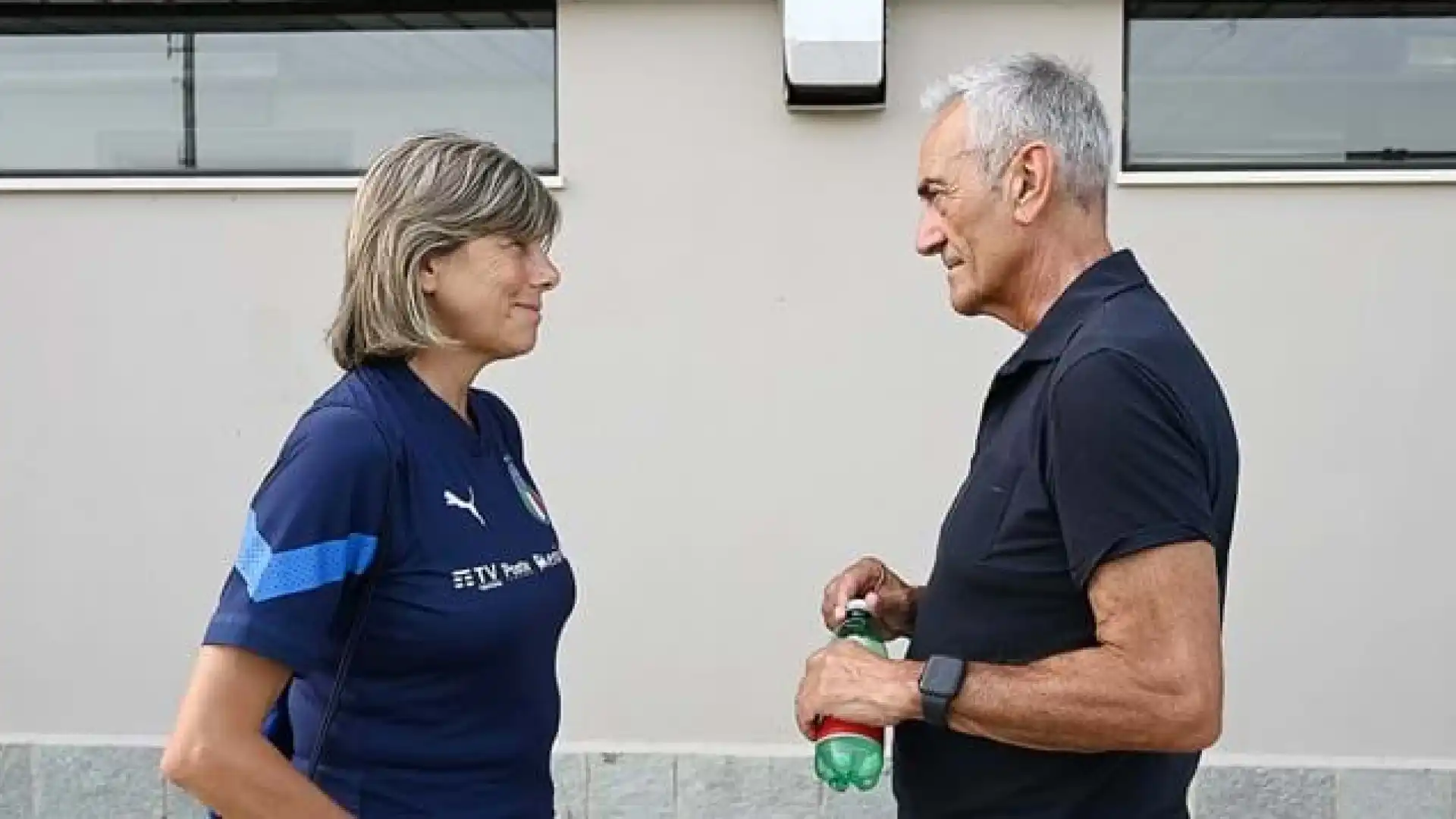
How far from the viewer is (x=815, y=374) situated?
464 cm

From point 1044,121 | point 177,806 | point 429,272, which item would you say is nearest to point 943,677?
point 1044,121

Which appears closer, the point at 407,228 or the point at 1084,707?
the point at 1084,707

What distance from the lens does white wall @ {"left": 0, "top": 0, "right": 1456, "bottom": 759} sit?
455 cm

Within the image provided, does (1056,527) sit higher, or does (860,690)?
(1056,527)

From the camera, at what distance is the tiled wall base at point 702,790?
15.1ft

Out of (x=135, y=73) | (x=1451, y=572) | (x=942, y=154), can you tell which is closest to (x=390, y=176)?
(x=942, y=154)

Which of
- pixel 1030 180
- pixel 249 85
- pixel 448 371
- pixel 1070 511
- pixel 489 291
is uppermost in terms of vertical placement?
pixel 249 85

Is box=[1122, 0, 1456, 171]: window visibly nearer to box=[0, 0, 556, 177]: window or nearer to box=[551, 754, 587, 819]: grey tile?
box=[0, 0, 556, 177]: window

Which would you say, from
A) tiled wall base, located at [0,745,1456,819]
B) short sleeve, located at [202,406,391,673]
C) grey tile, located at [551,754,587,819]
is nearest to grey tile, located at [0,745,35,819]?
tiled wall base, located at [0,745,1456,819]

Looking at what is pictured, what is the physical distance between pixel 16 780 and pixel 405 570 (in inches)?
141

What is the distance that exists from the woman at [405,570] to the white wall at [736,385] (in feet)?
8.14

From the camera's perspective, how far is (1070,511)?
1.81 m

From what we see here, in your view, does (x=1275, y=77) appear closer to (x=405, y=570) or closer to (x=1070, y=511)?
(x=1070, y=511)

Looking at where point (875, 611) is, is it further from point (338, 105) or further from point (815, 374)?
point (338, 105)
